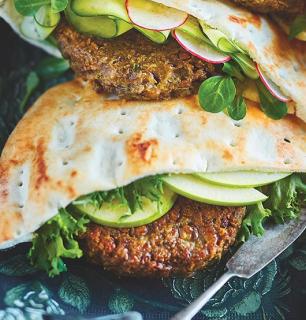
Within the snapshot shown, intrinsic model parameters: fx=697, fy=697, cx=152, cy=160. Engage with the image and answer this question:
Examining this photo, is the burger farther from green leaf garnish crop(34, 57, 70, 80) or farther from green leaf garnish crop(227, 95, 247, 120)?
green leaf garnish crop(34, 57, 70, 80)

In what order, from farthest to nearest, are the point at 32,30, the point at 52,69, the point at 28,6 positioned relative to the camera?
the point at 52,69 → the point at 32,30 → the point at 28,6

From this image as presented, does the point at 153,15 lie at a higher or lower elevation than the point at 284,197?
higher

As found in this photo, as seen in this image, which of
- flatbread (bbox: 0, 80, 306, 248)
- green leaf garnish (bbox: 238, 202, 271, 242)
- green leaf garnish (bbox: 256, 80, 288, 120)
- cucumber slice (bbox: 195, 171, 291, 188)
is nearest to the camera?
flatbread (bbox: 0, 80, 306, 248)

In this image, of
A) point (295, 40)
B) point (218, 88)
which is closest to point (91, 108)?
point (218, 88)

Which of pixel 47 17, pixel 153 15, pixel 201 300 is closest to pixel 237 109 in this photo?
pixel 153 15

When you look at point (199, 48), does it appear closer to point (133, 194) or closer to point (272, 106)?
point (272, 106)

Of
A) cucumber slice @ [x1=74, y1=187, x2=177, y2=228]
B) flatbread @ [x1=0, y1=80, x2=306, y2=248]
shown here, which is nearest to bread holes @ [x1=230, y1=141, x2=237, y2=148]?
flatbread @ [x1=0, y1=80, x2=306, y2=248]
